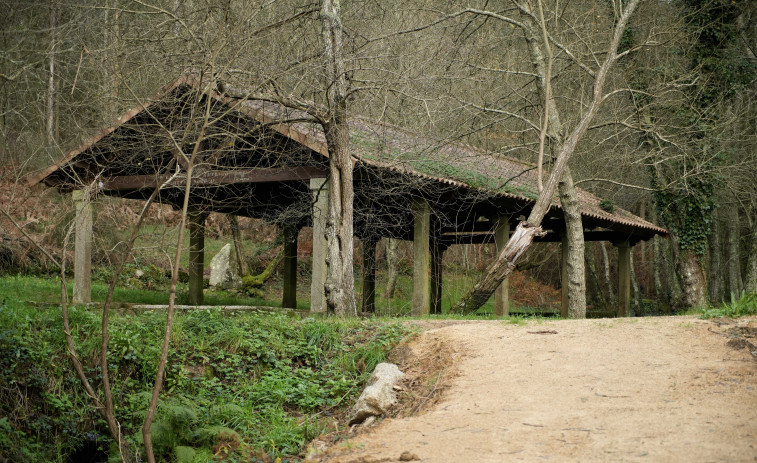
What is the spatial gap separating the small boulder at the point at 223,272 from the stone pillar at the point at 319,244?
444 inches

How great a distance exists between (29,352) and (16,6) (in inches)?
572

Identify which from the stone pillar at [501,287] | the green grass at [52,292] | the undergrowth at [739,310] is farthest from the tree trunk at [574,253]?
the green grass at [52,292]

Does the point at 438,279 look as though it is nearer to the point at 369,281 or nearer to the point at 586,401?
the point at 369,281

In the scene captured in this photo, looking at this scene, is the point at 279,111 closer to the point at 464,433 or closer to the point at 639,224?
the point at 464,433

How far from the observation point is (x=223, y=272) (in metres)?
22.0

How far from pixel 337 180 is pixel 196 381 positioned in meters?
4.28

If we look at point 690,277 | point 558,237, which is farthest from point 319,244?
point 558,237

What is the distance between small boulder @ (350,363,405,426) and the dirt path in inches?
20.3

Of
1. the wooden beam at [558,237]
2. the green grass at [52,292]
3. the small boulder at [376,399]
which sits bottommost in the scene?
the small boulder at [376,399]

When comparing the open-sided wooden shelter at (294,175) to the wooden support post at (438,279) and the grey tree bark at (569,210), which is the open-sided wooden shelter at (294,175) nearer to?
the grey tree bark at (569,210)


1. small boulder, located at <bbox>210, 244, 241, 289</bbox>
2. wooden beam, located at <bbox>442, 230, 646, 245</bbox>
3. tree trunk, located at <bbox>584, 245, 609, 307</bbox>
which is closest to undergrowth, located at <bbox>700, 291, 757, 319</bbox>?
wooden beam, located at <bbox>442, 230, 646, 245</bbox>

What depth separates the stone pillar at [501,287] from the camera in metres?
14.0

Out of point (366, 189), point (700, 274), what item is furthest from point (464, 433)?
point (700, 274)

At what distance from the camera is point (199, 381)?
7.64 m
